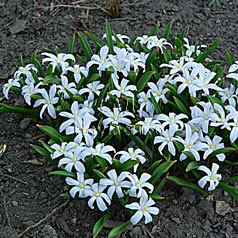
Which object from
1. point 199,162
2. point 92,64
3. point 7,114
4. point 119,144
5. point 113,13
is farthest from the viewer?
point 113,13

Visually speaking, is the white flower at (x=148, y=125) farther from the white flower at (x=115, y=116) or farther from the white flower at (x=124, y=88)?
the white flower at (x=124, y=88)

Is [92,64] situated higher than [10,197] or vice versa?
[92,64]

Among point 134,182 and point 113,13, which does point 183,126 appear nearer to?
point 134,182

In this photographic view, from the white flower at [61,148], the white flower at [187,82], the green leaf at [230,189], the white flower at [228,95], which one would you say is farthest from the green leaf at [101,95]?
the green leaf at [230,189]

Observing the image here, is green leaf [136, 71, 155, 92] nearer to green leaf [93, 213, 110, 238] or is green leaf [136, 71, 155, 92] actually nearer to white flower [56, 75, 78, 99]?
white flower [56, 75, 78, 99]

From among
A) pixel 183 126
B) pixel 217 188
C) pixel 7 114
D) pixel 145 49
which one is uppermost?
pixel 145 49

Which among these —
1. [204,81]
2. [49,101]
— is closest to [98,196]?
[49,101]

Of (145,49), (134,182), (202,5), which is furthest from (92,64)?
(202,5)
